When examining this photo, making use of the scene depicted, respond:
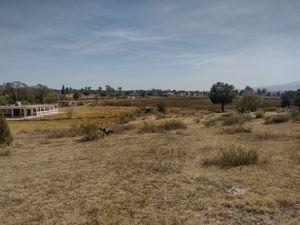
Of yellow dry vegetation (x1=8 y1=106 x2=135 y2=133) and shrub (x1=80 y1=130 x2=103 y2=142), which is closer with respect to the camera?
shrub (x1=80 y1=130 x2=103 y2=142)

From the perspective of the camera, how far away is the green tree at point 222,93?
61969 millimetres

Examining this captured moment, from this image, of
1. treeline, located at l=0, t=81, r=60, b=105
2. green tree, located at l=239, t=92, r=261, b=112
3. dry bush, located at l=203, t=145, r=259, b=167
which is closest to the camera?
dry bush, located at l=203, t=145, r=259, b=167

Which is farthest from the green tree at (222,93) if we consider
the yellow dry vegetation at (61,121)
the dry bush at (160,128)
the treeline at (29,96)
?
the treeline at (29,96)

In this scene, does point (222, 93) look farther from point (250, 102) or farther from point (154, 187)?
point (154, 187)

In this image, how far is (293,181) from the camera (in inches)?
371

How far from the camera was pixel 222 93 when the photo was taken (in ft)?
204

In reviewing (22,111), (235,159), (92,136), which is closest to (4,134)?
(92,136)

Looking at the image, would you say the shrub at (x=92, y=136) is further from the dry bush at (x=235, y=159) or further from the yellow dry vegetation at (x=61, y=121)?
the yellow dry vegetation at (x=61, y=121)

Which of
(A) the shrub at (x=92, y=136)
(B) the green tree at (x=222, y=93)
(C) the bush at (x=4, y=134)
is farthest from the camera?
(B) the green tree at (x=222, y=93)

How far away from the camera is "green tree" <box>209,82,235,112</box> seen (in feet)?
203

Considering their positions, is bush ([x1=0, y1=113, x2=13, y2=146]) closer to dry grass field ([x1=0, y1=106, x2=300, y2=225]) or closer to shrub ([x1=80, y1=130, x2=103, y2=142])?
shrub ([x1=80, y1=130, x2=103, y2=142])

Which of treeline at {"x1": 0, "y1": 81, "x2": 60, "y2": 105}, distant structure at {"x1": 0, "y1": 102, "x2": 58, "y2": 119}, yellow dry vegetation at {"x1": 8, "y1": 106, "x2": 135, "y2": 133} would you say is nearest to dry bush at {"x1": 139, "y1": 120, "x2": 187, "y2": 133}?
yellow dry vegetation at {"x1": 8, "y1": 106, "x2": 135, "y2": 133}

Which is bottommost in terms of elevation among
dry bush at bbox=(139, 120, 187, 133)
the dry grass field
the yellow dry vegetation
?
the yellow dry vegetation

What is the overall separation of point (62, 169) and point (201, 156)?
17.2 feet
